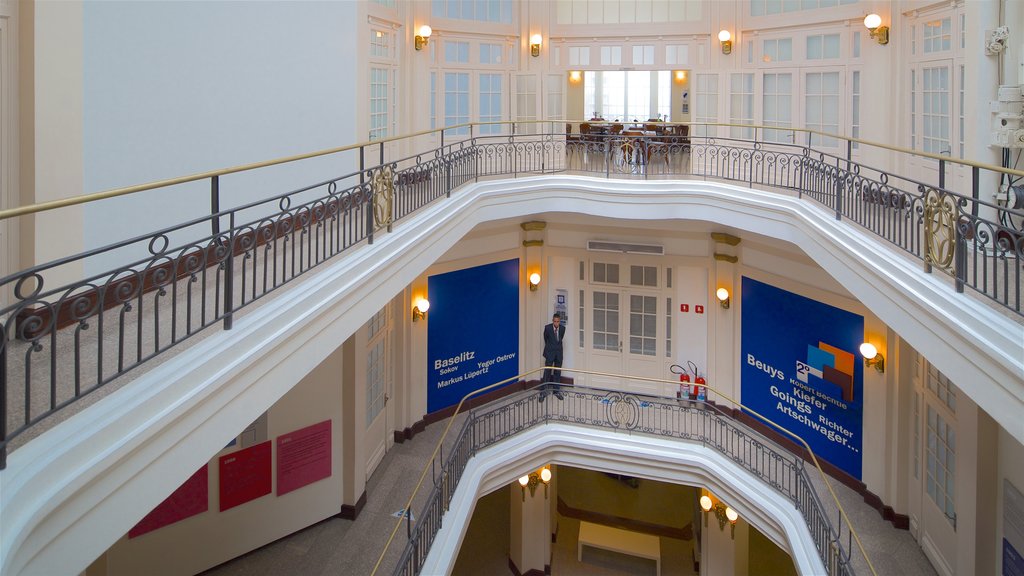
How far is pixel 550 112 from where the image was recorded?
14594 millimetres

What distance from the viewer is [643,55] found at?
14297 millimetres

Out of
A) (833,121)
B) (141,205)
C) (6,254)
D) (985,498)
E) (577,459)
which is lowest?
(577,459)

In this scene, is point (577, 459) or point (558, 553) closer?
point (577, 459)

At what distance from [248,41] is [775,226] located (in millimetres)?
7051

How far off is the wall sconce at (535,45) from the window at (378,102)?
12.0 ft

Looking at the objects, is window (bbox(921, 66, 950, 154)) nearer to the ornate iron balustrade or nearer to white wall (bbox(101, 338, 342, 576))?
the ornate iron balustrade

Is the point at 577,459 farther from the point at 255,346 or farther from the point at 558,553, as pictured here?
the point at 255,346

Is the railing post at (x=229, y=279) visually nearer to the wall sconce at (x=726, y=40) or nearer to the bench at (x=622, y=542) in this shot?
the wall sconce at (x=726, y=40)

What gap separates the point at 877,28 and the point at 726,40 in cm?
304

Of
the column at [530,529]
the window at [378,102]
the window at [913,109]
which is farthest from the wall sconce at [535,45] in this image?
the column at [530,529]

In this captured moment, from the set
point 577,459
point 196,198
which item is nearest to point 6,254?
point 196,198

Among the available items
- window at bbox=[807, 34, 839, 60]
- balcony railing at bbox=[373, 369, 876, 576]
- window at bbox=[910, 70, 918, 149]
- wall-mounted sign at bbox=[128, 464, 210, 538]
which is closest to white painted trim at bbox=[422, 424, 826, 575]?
balcony railing at bbox=[373, 369, 876, 576]

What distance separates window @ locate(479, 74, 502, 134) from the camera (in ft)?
46.4

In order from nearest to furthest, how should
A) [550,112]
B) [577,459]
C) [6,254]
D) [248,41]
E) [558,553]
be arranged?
[6,254], [248,41], [577,459], [550,112], [558,553]
